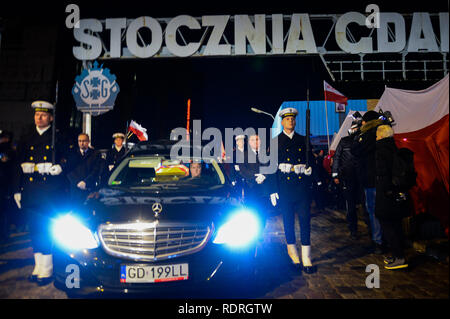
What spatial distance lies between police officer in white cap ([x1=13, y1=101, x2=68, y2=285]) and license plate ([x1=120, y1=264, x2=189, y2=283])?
1698 mm

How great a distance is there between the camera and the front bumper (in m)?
2.38

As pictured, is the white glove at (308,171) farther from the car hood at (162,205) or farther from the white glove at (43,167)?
the white glove at (43,167)

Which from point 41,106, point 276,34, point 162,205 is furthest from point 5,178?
point 276,34

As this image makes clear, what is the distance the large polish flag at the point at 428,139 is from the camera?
4.28 m

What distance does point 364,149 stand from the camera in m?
4.85

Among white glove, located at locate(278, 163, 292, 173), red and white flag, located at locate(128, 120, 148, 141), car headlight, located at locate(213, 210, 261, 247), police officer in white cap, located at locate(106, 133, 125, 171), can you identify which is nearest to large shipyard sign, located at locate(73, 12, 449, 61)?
red and white flag, located at locate(128, 120, 148, 141)

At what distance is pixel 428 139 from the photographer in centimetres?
446

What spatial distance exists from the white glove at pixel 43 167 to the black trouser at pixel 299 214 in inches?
123

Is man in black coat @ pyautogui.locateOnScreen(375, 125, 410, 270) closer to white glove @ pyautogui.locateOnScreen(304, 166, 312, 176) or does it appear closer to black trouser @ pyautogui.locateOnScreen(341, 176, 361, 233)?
white glove @ pyautogui.locateOnScreen(304, 166, 312, 176)

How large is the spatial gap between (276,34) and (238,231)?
977cm

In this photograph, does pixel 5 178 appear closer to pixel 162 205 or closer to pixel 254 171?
pixel 162 205

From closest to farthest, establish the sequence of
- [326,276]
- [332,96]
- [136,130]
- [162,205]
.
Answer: [162,205] < [326,276] < [136,130] < [332,96]

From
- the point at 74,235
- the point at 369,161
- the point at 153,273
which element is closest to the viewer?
the point at 153,273
